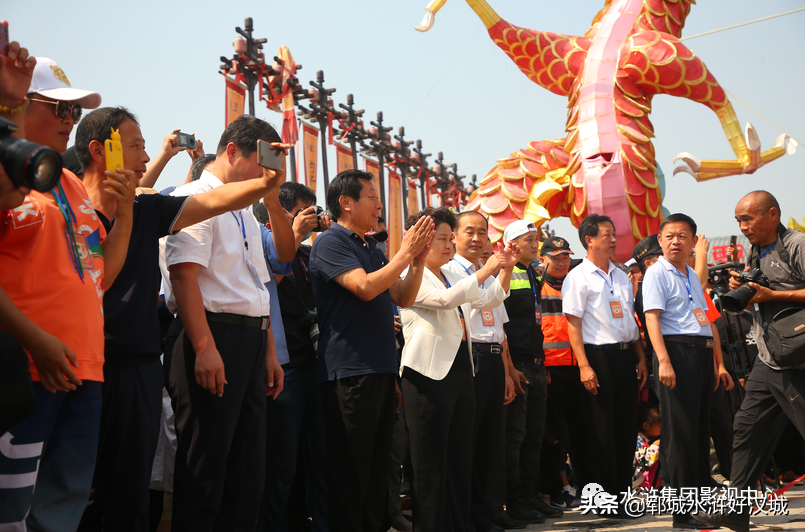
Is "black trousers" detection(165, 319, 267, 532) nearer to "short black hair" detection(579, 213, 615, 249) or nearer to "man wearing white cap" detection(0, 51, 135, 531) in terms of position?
"man wearing white cap" detection(0, 51, 135, 531)

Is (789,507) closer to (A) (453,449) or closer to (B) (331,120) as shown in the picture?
(A) (453,449)

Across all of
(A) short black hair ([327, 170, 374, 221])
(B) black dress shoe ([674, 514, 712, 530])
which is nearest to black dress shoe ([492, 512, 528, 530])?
(B) black dress shoe ([674, 514, 712, 530])

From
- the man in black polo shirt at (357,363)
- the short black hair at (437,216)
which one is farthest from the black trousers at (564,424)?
the man in black polo shirt at (357,363)

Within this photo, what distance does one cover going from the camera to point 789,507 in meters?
4.67

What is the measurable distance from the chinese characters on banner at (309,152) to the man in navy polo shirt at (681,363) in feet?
24.1

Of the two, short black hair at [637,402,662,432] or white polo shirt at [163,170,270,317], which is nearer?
white polo shirt at [163,170,270,317]

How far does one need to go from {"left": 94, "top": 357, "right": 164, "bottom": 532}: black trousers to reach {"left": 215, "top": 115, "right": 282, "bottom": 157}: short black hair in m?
0.99

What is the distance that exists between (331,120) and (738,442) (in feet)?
30.9

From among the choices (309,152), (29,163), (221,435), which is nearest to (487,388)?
(221,435)

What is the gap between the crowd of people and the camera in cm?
188

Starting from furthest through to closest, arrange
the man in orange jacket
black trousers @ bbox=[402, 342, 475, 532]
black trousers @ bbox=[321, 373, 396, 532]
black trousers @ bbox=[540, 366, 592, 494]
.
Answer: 1. the man in orange jacket
2. black trousers @ bbox=[540, 366, 592, 494]
3. black trousers @ bbox=[402, 342, 475, 532]
4. black trousers @ bbox=[321, 373, 396, 532]

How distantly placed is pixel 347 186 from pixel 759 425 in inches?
A: 104

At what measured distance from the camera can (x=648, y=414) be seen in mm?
5453

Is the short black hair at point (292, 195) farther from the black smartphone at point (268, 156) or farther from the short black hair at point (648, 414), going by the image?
the short black hair at point (648, 414)
